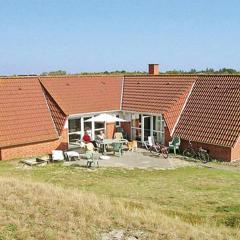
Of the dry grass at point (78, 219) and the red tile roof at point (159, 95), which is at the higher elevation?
the red tile roof at point (159, 95)

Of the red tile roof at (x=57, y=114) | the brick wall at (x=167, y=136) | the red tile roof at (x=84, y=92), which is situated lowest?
the brick wall at (x=167, y=136)

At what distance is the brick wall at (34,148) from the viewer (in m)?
24.9

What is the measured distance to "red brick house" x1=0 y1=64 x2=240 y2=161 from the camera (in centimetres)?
2562

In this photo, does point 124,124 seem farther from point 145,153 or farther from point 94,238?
point 94,238

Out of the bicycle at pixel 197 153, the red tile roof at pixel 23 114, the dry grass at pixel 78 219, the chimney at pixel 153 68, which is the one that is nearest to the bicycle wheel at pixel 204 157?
the bicycle at pixel 197 153

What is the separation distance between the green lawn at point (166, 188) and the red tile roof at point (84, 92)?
6750 millimetres

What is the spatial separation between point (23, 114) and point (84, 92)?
5978mm

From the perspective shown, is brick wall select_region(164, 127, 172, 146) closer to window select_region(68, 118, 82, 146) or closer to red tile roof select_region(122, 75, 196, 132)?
red tile roof select_region(122, 75, 196, 132)

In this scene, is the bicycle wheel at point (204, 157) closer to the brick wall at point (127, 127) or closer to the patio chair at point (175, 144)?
the patio chair at point (175, 144)

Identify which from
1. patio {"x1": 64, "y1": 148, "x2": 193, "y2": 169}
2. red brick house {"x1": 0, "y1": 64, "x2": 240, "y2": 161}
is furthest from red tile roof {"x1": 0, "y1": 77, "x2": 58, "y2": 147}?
patio {"x1": 64, "y1": 148, "x2": 193, "y2": 169}

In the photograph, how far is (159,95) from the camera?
101ft

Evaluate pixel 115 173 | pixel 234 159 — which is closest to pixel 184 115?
pixel 234 159

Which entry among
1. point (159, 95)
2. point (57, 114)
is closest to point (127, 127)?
point (159, 95)

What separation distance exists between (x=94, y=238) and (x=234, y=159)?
1660 centimetres
